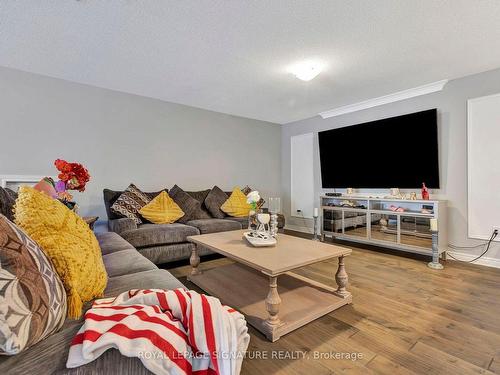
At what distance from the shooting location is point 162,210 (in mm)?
3178

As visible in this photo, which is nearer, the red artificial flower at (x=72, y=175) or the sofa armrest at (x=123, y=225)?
the red artificial flower at (x=72, y=175)

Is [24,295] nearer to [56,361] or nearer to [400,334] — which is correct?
[56,361]

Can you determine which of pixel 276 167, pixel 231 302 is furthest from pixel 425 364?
pixel 276 167

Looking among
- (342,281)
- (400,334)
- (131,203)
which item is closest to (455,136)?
(342,281)

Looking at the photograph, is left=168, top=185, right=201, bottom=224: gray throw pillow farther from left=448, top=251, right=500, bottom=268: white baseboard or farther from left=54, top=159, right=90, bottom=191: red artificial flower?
left=448, top=251, right=500, bottom=268: white baseboard

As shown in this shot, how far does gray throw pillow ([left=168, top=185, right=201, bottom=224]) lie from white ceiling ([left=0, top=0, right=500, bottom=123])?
1.42 meters

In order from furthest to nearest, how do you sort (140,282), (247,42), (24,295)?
1. (247,42)
2. (140,282)
3. (24,295)

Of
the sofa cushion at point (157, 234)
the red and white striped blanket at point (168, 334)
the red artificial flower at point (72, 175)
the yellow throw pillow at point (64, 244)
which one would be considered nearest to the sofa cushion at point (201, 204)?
the sofa cushion at point (157, 234)

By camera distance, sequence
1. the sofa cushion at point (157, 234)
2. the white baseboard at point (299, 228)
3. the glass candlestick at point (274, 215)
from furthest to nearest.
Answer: the white baseboard at point (299, 228), the sofa cushion at point (157, 234), the glass candlestick at point (274, 215)

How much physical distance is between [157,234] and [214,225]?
733mm

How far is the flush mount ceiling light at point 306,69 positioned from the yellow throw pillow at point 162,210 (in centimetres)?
221

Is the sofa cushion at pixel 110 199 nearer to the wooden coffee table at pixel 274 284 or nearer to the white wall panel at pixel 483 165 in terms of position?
the wooden coffee table at pixel 274 284

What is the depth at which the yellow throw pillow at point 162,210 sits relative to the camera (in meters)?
3.09

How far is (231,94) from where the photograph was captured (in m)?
3.55
